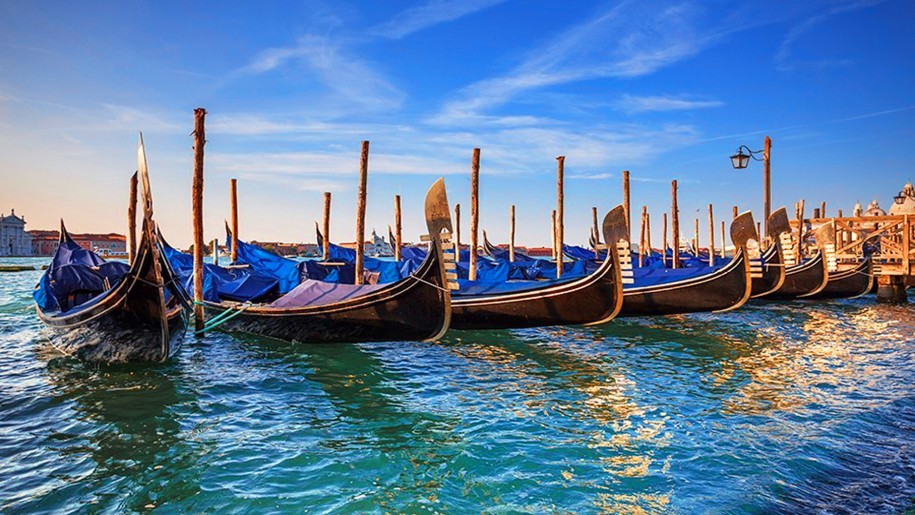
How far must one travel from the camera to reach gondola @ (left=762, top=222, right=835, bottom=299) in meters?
13.3

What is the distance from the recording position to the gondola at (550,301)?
738cm

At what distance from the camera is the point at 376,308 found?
258 inches

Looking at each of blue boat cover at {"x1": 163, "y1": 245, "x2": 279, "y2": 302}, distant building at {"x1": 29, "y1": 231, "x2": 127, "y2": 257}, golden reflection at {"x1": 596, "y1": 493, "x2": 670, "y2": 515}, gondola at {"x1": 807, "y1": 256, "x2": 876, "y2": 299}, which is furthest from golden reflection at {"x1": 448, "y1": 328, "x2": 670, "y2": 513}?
distant building at {"x1": 29, "y1": 231, "x2": 127, "y2": 257}

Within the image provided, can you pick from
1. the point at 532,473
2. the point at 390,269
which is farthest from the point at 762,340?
the point at 390,269

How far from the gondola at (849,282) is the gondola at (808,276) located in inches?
25.1

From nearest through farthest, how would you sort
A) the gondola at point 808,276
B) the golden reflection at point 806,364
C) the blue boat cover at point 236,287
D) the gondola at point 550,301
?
the golden reflection at point 806,364 → the gondola at point 550,301 → the blue boat cover at point 236,287 → the gondola at point 808,276

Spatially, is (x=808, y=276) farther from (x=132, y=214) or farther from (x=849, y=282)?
(x=132, y=214)

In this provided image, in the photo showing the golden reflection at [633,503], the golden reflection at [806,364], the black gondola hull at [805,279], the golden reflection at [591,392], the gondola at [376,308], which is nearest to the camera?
the golden reflection at [633,503]

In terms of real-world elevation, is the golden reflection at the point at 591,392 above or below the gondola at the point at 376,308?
below

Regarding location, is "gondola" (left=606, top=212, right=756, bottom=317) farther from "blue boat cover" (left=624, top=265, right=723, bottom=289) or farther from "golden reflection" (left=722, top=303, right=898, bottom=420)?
"golden reflection" (left=722, top=303, right=898, bottom=420)

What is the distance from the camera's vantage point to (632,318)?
10648 millimetres

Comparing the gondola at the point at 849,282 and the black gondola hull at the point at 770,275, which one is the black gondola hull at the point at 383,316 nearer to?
the black gondola hull at the point at 770,275

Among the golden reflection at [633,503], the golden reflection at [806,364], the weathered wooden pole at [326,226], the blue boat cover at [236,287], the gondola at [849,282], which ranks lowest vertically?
the golden reflection at [806,364]

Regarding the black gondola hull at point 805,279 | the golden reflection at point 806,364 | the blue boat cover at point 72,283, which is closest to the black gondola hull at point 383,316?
the blue boat cover at point 72,283
